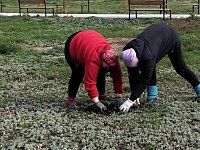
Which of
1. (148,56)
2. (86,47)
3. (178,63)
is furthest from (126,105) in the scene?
(178,63)

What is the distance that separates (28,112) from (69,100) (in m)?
0.79

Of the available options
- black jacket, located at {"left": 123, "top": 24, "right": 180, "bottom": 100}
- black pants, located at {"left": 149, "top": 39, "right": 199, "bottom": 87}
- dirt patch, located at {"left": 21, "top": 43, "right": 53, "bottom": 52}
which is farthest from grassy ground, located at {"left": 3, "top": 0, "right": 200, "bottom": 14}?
black jacket, located at {"left": 123, "top": 24, "right": 180, "bottom": 100}

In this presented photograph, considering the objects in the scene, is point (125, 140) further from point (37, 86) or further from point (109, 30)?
point (109, 30)

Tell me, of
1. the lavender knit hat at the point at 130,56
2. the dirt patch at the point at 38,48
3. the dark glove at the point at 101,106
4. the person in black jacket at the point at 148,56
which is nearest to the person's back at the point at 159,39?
the person in black jacket at the point at 148,56

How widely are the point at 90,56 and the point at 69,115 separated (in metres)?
1.06

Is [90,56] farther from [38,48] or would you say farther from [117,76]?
[38,48]

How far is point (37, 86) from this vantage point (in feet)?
36.9

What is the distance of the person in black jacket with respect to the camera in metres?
7.82

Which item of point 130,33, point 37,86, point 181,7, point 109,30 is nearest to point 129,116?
point 37,86

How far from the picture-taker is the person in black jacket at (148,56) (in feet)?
25.7

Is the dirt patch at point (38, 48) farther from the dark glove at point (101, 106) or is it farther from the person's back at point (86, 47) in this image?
the dark glove at point (101, 106)

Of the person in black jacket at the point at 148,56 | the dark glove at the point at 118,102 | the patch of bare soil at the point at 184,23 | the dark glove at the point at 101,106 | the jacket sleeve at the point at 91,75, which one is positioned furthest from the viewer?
the patch of bare soil at the point at 184,23

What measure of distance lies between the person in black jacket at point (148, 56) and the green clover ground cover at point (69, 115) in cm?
40

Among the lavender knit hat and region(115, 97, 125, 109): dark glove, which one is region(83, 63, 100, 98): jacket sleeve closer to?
the lavender knit hat
